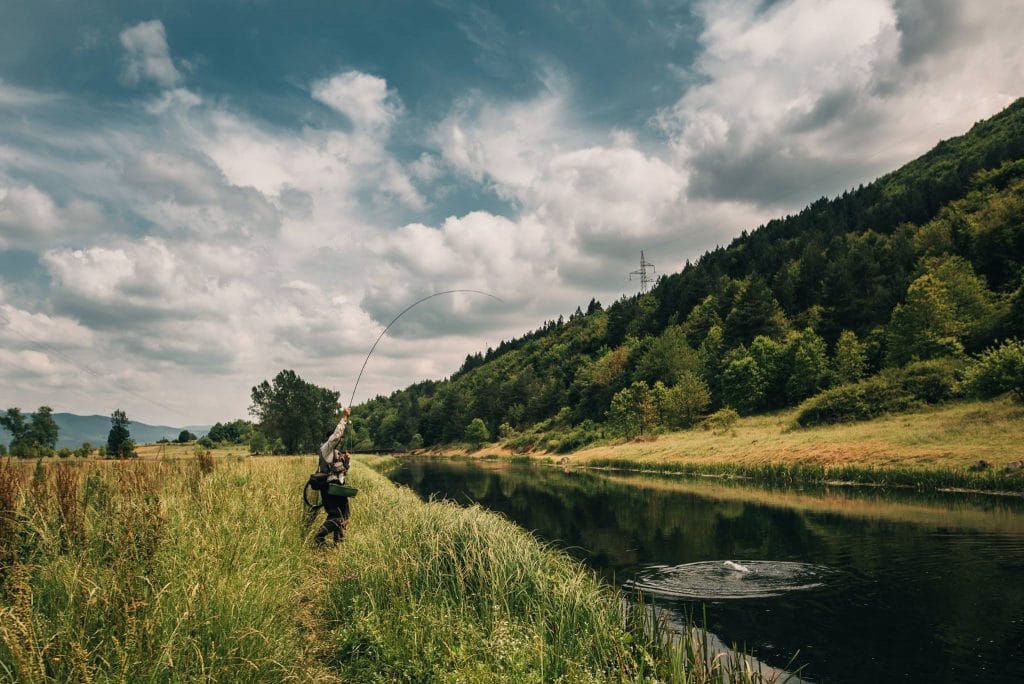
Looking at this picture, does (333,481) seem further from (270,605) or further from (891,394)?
(891,394)

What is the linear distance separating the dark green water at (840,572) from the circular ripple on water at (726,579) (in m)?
0.05

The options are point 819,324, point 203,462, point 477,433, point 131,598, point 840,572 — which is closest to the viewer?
point 131,598

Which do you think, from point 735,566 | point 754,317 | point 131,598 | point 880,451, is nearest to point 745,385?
point 754,317

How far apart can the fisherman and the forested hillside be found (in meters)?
42.6

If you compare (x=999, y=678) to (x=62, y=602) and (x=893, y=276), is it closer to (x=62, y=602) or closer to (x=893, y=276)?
(x=62, y=602)

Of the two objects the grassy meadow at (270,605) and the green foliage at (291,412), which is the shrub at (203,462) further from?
the green foliage at (291,412)

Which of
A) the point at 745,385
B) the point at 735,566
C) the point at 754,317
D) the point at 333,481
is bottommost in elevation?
the point at 735,566

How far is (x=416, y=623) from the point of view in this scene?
6.53 metres

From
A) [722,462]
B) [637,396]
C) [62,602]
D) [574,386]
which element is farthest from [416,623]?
[574,386]

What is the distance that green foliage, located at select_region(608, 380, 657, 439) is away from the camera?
7444 centimetres

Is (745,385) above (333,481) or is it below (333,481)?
above

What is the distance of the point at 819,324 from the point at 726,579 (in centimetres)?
8402

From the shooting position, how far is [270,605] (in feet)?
20.6

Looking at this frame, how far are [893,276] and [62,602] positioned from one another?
9880 cm
